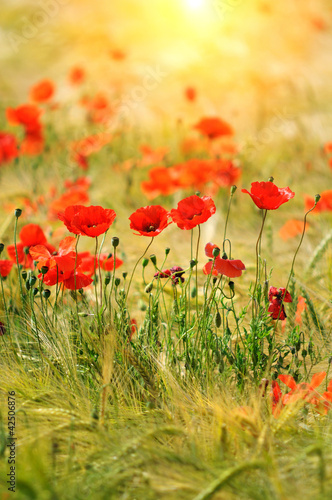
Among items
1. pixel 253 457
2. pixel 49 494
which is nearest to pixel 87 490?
pixel 49 494

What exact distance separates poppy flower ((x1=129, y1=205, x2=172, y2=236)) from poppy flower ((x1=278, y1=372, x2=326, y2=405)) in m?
0.43

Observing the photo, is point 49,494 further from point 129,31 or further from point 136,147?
point 129,31

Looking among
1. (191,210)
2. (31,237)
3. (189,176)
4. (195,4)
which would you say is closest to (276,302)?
(191,210)

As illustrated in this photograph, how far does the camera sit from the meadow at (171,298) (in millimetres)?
853

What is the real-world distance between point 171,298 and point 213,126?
136 cm

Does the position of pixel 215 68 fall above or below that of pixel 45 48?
below

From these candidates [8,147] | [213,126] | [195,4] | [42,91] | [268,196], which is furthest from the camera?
[195,4]

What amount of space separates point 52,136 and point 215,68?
225 cm

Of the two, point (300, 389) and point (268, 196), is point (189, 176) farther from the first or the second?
point (300, 389)

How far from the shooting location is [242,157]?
9.65ft

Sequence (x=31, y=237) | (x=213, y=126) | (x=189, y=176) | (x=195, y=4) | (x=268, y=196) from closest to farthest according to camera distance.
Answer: (x=268, y=196) < (x=31, y=237) < (x=189, y=176) < (x=213, y=126) < (x=195, y=4)

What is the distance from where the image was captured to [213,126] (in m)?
2.67

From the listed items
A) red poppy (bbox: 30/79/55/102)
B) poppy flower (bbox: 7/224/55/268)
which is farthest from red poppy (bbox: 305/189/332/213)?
red poppy (bbox: 30/79/55/102)

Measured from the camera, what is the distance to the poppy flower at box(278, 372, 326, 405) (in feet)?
3.32
